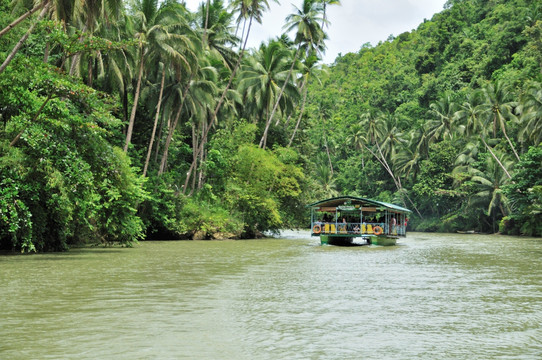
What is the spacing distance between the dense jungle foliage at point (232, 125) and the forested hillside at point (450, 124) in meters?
0.23

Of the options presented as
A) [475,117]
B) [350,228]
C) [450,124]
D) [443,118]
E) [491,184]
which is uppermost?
[443,118]

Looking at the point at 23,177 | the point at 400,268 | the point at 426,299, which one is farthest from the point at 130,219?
the point at 426,299

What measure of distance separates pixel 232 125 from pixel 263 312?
33.6m

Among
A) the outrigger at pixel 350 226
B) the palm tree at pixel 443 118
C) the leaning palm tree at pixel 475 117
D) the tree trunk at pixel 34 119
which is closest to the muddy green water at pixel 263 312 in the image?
the tree trunk at pixel 34 119

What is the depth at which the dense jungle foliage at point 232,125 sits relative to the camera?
60.8 ft

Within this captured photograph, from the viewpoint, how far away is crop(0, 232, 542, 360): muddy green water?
6.68 m

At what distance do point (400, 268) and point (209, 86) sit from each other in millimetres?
20160

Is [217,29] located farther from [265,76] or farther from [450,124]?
[450,124]

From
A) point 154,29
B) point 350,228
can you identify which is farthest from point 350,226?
point 154,29

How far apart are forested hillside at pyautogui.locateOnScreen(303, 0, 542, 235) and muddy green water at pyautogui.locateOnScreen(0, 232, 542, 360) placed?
29.1 m

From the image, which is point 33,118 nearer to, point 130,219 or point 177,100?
point 130,219

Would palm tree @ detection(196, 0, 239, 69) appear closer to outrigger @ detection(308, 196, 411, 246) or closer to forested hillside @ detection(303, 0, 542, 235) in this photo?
forested hillside @ detection(303, 0, 542, 235)

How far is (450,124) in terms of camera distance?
5997cm

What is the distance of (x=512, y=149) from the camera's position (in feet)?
157
